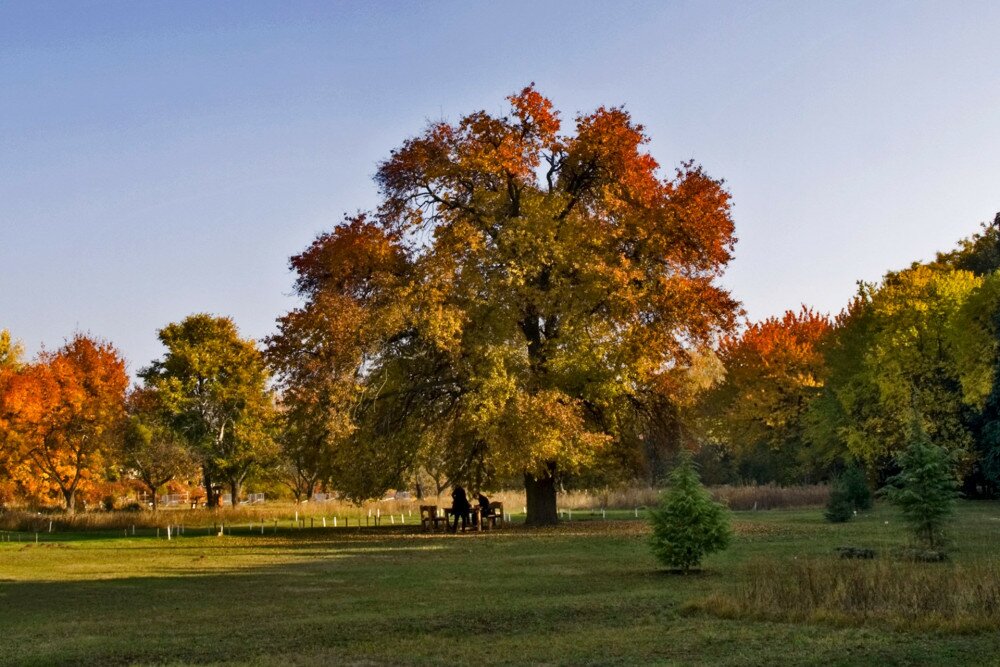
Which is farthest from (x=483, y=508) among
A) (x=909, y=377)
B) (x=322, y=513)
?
(x=909, y=377)

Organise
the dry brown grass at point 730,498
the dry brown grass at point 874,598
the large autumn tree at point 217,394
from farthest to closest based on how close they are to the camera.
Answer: the large autumn tree at point 217,394 → the dry brown grass at point 730,498 → the dry brown grass at point 874,598

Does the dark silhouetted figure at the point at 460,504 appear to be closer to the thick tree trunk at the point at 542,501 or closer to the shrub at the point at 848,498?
the thick tree trunk at the point at 542,501

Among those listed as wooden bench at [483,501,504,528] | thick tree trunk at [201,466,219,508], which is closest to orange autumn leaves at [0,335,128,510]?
thick tree trunk at [201,466,219,508]

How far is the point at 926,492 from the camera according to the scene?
79.4 feet

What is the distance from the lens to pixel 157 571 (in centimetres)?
2769

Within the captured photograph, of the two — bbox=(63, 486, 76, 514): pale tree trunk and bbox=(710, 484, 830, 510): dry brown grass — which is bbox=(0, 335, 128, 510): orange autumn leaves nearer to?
bbox=(63, 486, 76, 514): pale tree trunk

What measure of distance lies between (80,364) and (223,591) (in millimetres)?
47704

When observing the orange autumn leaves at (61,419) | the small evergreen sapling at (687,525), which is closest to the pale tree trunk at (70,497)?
the orange autumn leaves at (61,419)

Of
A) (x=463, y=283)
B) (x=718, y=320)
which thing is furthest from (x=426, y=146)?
(x=718, y=320)

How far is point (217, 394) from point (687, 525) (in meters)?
51.5

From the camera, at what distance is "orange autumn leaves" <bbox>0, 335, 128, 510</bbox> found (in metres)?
59.2

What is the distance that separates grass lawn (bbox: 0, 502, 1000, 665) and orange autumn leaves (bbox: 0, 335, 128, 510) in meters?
27.1

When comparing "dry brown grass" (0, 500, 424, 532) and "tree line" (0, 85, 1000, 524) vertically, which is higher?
"tree line" (0, 85, 1000, 524)

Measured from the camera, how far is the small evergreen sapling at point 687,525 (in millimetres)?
21672
